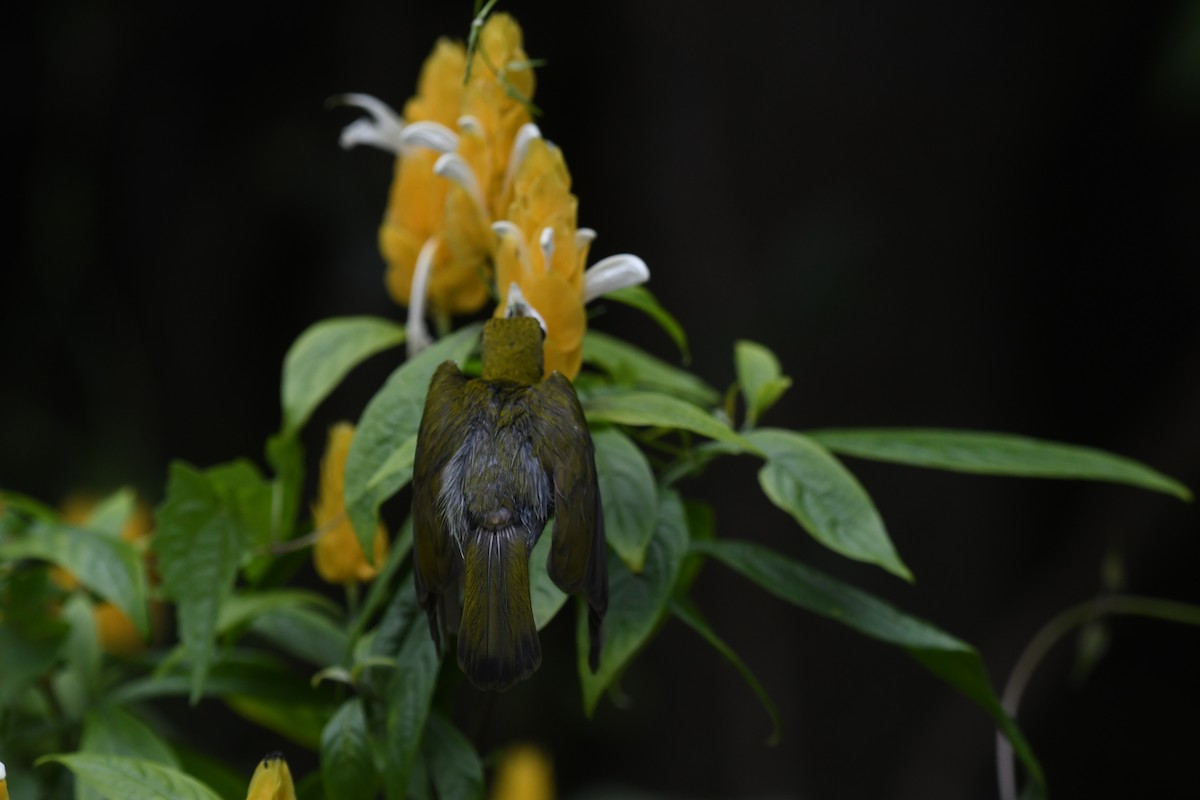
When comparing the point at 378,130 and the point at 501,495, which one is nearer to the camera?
the point at 501,495

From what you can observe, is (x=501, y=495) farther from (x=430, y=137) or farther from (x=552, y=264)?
(x=430, y=137)

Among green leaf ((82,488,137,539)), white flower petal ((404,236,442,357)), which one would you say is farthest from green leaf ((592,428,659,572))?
green leaf ((82,488,137,539))

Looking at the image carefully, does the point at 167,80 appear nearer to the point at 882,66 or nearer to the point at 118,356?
the point at 118,356

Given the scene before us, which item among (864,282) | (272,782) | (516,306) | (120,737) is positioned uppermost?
(516,306)

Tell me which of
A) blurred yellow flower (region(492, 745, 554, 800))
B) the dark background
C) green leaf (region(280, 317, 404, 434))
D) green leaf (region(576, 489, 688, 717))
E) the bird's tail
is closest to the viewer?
the bird's tail

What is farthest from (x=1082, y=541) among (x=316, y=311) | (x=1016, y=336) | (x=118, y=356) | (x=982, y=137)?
(x=118, y=356)

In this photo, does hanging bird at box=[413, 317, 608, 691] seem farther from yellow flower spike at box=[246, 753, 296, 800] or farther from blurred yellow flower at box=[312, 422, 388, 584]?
blurred yellow flower at box=[312, 422, 388, 584]

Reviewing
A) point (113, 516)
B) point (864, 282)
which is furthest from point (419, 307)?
point (864, 282)
